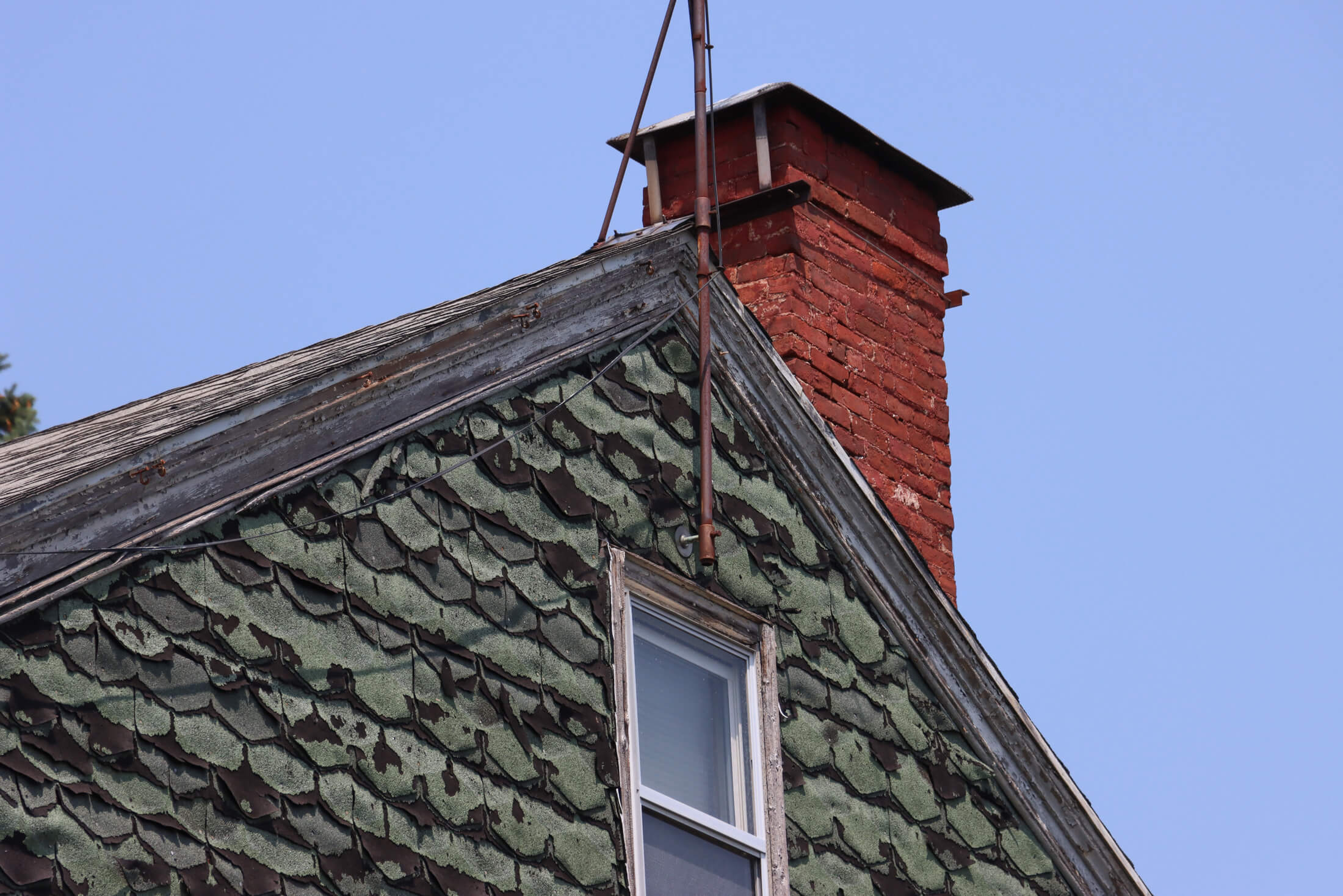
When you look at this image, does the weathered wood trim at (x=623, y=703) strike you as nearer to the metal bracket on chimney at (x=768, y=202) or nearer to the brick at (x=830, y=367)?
the brick at (x=830, y=367)

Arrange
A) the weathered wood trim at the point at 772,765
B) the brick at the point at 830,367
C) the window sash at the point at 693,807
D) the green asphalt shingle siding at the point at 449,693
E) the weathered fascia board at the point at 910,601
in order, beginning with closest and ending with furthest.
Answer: the green asphalt shingle siding at the point at 449,693 → the window sash at the point at 693,807 → the weathered wood trim at the point at 772,765 → the weathered fascia board at the point at 910,601 → the brick at the point at 830,367

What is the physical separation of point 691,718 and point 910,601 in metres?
1.43

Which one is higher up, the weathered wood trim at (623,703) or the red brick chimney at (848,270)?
the red brick chimney at (848,270)

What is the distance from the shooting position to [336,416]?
18.2ft

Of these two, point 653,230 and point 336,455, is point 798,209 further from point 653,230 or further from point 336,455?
point 336,455

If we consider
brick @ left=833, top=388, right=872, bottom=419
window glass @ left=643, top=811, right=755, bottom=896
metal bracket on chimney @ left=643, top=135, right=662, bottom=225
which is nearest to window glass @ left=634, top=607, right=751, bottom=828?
window glass @ left=643, top=811, right=755, bottom=896

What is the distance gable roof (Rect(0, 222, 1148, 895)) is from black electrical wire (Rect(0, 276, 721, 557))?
0.09 ft

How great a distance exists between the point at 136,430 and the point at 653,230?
2361 millimetres

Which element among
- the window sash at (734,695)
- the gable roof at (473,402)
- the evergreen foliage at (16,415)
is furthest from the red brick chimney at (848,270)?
the evergreen foliage at (16,415)

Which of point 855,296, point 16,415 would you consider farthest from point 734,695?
point 16,415

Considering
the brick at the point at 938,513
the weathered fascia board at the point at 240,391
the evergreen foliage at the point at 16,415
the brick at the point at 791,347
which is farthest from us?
the evergreen foliage at the point at 16,415

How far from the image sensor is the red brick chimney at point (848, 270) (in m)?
8.63

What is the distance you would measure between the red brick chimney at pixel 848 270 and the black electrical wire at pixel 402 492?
59.2 inches

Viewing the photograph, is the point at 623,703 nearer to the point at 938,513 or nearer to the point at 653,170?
the point at 938,513
